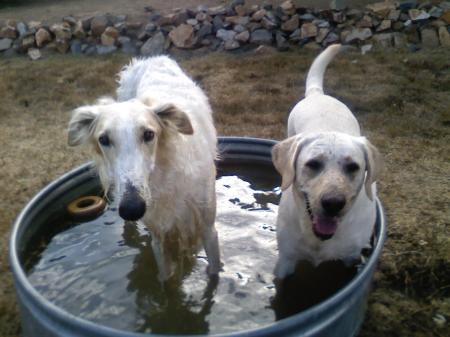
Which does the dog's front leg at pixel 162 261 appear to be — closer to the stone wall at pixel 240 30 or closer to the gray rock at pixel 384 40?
the stone wall at pixel 240 30

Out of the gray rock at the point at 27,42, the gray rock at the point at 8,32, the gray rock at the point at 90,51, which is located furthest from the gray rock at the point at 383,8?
the gray rock at the point at 8,32

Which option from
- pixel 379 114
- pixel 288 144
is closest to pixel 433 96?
pixel 379 114

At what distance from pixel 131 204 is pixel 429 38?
6793mm

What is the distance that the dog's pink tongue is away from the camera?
2820 mm

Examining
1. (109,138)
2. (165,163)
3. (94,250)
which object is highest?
(109,138)

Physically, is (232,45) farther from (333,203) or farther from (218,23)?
(333,203)

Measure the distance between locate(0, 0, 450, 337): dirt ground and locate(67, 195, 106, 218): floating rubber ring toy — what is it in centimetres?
58

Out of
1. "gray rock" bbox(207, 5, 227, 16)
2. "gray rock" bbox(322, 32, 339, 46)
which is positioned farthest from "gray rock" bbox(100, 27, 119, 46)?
"gray rock" bbox(322, 32, 339, 46)

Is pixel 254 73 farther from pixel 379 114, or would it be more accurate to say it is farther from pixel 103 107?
pixel 103 107

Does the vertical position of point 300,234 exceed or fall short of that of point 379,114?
it exceeds it

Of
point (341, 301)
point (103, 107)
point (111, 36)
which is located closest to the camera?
point (341, 301)

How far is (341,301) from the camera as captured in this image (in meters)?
2.49

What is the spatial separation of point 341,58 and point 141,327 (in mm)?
5646

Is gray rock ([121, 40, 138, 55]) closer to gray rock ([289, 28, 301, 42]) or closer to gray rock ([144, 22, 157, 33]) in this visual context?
gray rock ([144, 22, 157, 33])
